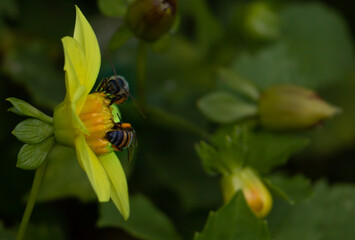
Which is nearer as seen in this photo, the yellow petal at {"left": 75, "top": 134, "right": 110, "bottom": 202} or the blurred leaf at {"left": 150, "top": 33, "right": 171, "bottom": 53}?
the yellow petal at {"left": 75, "top": 134, "right": 110, "bottom": 202}

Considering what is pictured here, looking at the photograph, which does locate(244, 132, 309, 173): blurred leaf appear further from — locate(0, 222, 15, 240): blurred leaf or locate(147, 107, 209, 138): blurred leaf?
→ locate(0, 222, 15, 240): blurred leaf

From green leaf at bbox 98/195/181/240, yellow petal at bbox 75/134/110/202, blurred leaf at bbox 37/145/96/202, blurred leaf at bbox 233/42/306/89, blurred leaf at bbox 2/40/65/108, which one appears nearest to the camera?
yellow petal at bbox 75/134/110/202

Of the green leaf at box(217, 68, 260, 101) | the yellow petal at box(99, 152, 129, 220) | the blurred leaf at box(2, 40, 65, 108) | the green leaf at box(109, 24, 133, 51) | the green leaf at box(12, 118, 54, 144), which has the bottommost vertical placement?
the blurred leaf at box(2, 40, 65, 108)

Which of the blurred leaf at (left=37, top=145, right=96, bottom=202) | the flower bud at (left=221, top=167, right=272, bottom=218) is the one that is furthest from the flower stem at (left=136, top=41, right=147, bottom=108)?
the flower bud at (left=221, top=167, right=272, bottom=218)

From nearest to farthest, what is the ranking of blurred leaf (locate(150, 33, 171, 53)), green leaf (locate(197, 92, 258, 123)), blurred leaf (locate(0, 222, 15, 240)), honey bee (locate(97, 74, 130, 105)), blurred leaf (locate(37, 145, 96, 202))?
honey bee (locate(97, 74, 130, 105)) < blurred leaf (locate(0, 222, 15, 240)) < blurred leaf (locate(150, 33, 171, 53)) < blurred leaf (locate(37, 145, 96, 202)) < green leaf (locate(197, 92, 258, 123))

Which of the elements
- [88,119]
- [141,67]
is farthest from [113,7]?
[88,119]

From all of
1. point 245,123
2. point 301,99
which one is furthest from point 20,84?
point 301,99

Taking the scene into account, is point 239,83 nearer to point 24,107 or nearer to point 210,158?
point 210,158

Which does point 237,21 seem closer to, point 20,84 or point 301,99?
point 301,99
